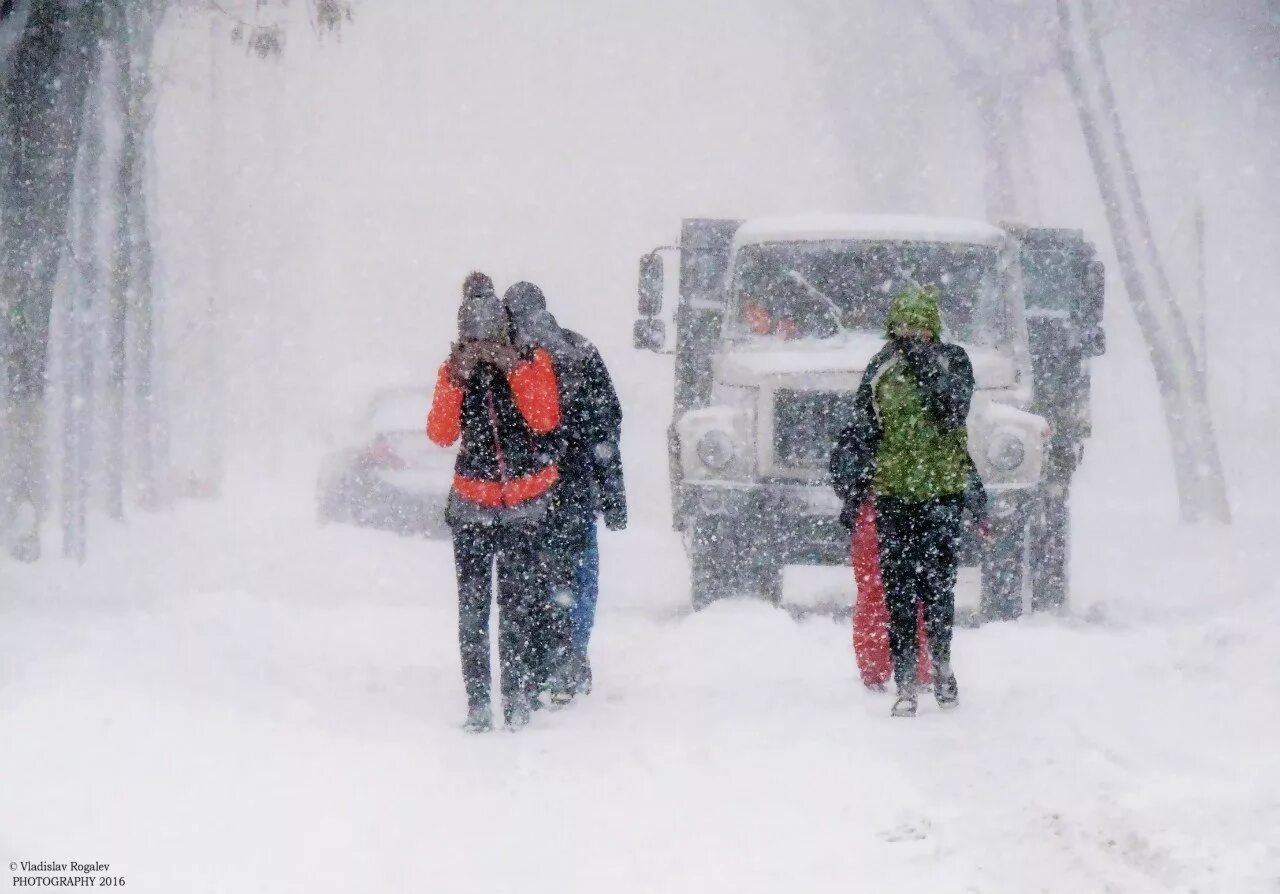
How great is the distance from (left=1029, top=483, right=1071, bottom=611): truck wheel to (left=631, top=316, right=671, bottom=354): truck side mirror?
8.63ft

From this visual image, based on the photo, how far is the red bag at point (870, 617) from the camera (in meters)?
7.96

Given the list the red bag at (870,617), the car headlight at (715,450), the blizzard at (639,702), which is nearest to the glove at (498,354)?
the blizzard at (639,702)

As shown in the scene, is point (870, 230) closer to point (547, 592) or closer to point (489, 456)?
point (547, 592)

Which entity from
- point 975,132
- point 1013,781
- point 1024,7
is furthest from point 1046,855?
point 975,132

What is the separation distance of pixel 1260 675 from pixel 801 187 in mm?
62702

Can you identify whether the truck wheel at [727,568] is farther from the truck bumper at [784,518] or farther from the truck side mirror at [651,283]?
the truck side mirror at [651,283]

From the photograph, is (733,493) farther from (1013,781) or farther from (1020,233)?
(1013,781)

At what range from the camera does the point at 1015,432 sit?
1029 centimetres

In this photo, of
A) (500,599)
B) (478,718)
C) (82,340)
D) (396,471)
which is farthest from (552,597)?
(82,340)

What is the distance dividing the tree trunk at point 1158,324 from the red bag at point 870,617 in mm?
13944

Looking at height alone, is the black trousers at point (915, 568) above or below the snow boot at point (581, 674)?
above

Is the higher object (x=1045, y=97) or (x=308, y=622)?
(x=1045, y=97)

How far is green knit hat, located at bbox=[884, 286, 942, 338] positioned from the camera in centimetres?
738

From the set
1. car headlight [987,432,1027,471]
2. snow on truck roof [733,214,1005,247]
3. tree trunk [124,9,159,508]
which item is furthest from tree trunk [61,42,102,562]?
car headlight [987,432,1027,471]
